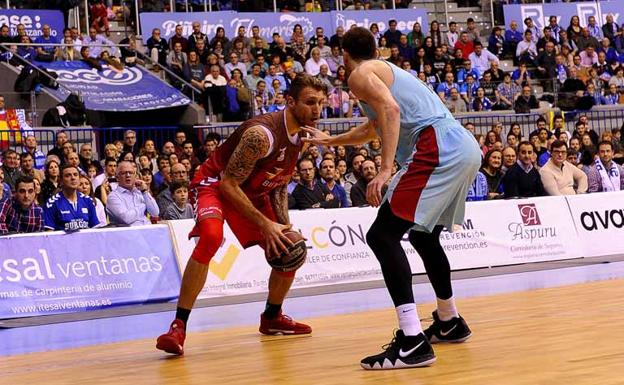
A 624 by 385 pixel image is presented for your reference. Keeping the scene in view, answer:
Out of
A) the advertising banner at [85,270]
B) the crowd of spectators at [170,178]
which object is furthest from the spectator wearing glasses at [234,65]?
the advertising banner at [85,270]

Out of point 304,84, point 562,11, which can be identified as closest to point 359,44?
point 304,84

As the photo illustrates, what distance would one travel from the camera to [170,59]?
24109 mm

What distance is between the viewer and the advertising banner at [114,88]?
21.8 metres

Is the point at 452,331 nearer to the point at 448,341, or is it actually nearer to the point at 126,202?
the point at 448,341

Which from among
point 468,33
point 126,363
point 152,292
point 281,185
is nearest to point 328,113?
point 468,33

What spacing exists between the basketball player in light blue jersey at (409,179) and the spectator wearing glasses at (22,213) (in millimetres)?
6805

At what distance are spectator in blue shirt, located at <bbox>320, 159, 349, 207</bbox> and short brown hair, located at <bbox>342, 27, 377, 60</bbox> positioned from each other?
9.23 meters

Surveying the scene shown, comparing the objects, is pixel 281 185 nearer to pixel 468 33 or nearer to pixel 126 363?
pixel 126 363

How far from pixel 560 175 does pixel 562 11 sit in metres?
14.9

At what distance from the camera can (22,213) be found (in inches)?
526

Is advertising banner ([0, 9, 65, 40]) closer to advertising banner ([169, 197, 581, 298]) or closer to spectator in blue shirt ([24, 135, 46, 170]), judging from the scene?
spectator in blue shirt ([24, 135, 46, 170])

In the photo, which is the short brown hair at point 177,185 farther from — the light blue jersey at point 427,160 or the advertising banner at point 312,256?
the light blue jersey at point 427,160

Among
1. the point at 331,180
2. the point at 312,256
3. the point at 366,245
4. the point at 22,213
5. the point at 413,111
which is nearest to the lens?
the point at 413,111

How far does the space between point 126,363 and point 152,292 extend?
6.06 m
